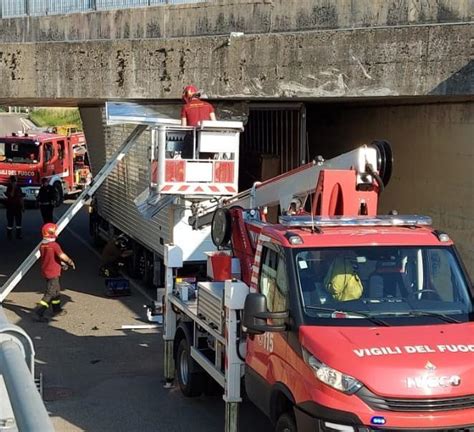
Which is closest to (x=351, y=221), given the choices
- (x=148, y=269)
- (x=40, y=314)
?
(x=40, y=314)

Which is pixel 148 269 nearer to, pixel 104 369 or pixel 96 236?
pixel 104 369

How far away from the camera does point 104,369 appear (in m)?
10.6

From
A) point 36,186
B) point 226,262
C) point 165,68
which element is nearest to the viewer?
point 226,262

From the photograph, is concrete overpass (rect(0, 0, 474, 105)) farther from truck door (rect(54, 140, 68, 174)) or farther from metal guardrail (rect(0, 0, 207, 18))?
truck door (rect(54, 140, 68, 174))

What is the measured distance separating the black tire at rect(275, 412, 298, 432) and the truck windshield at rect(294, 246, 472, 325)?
2.40 feet

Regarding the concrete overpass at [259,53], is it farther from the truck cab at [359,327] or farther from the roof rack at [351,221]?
the truck cab at [359,327]

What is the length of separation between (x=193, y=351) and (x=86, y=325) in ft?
16.2

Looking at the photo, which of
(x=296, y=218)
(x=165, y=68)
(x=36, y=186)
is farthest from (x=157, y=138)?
(x=36, y=186)

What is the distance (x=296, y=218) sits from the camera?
6852 millimetres

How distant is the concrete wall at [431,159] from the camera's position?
11516 mm

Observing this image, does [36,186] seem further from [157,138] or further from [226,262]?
[226,262]

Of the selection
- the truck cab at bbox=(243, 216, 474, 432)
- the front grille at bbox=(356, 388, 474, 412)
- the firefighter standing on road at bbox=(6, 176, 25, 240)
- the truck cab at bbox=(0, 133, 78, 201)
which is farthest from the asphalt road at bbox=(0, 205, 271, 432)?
the truck cab at bbox=(0, 133, 78, 201)

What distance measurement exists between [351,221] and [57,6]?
1113 cm

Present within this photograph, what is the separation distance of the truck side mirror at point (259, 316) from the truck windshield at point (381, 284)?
0.23 metres
